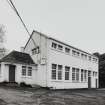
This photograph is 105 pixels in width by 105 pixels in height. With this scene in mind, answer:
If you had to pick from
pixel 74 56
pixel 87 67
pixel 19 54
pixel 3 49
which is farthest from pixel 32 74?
pixel 3 49

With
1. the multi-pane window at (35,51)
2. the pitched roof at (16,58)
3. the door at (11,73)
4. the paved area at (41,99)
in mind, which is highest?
the multi-pane window at (35,51)

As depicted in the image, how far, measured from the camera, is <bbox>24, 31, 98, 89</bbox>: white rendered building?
19531mm

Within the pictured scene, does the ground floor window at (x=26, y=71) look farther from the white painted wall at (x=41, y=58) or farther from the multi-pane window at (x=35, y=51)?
the multi-pane window at (x=35, y=51)

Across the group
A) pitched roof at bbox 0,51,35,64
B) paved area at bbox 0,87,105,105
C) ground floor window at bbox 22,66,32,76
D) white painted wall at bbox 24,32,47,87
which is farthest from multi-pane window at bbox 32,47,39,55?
paved area at bbox 0,87,105,105

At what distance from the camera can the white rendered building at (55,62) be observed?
19.5m

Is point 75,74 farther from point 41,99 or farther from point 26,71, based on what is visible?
point 41,99

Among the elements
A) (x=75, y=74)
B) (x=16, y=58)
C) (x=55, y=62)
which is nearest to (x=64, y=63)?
(x=55, y=62)

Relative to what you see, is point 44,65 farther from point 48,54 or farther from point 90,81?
point 90,81

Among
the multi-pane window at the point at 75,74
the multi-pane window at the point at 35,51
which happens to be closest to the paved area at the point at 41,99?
the multi-pane window at the point at 35,51

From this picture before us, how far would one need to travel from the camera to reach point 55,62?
66.4 feet

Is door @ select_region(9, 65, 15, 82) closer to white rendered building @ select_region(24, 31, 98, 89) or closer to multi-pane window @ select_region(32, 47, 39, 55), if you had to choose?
white rendered building @ select_region(24, 31, 98, 89)

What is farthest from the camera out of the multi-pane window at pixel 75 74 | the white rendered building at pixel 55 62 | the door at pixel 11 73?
the multi-pane window at pixel 75 74

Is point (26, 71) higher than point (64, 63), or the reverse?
point (64, 63)

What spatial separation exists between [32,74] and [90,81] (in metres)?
13.5
